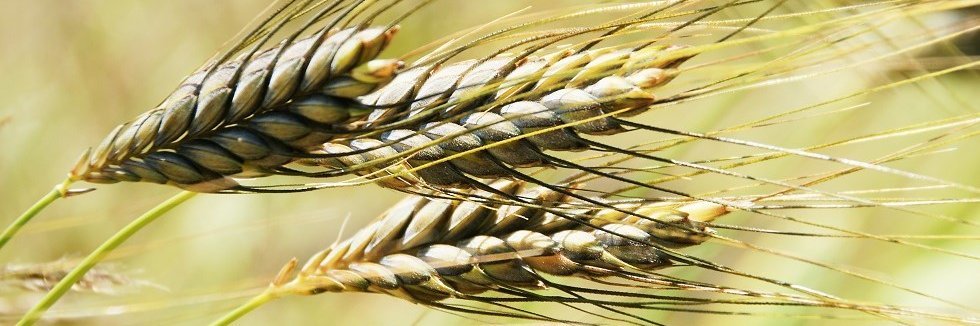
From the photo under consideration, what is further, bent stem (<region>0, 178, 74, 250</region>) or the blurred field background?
the blurred field background

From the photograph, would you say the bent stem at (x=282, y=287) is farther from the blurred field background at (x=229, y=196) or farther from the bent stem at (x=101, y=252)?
the blurred field background at (x=229, y=196)

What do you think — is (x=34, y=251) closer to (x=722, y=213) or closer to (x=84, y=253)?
(x=84, y=253)

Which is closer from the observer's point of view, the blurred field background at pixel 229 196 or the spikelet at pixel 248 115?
the spikelet at pixel 248 115

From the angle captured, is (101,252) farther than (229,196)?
No

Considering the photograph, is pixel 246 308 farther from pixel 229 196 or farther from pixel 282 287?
pixel 229 196

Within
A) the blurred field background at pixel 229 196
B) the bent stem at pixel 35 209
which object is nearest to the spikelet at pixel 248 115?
the bent stem at pixel 35 209

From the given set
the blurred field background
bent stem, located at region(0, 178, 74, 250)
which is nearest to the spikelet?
bent stem, located at region(0, 178, 74, 250)

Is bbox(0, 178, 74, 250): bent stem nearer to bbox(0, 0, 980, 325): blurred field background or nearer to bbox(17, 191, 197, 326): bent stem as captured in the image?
bbox(17, 191, 197, 326): bent stem

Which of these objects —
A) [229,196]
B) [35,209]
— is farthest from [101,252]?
[229,196]
